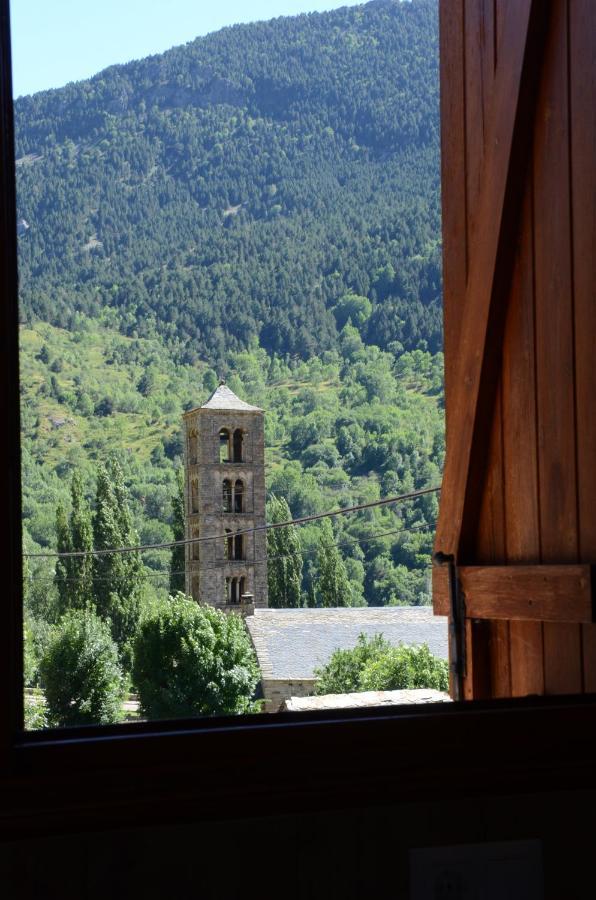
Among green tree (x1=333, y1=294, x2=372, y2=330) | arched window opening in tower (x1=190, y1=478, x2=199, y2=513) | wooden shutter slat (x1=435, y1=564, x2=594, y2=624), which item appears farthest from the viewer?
green tree (x1=333, y1=294, x2=372, y2=330)

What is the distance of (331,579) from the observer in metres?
21.1

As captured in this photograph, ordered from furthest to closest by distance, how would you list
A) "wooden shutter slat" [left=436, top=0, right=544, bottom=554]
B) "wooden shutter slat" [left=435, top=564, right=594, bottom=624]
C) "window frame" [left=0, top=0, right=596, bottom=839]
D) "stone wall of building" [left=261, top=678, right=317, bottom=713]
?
→ 1. "stone wall of building" [left=261, top=678, right=317, bottom=713]
2. "wooden shutter slat" [left=436, top=0, right=544, bottom=554]
3. "wooden shutter slat" [left=435, top=564, right=594, bottom=624]
4. "window frame" [left=0, top=0, right=596, bottom=839]

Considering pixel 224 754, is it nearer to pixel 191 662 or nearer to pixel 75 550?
pixel 191 662

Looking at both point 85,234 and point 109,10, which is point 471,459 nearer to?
point 85,234

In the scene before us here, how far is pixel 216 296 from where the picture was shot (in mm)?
27828

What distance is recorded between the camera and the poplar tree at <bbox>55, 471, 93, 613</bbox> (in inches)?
773

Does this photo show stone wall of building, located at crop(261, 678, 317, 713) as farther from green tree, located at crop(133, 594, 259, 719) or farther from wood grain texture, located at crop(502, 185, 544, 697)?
wood grain texture, located at crop(502, 185, 544, 697)

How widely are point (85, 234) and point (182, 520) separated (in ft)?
25.9

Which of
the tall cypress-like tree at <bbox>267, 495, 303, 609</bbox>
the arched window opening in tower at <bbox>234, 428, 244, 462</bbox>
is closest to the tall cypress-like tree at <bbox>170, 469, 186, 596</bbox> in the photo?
the arched window opening in tower at <bbox>234, 428, 244, 462</bbox>

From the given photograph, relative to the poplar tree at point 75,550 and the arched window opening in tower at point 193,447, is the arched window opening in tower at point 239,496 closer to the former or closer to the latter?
the arched window opening in tower at point 193,447

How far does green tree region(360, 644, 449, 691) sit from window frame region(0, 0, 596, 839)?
640 inches

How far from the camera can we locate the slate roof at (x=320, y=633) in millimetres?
17875

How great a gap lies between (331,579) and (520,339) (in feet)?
65.7

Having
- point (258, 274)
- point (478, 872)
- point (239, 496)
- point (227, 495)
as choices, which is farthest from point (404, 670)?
point (478, 872)
